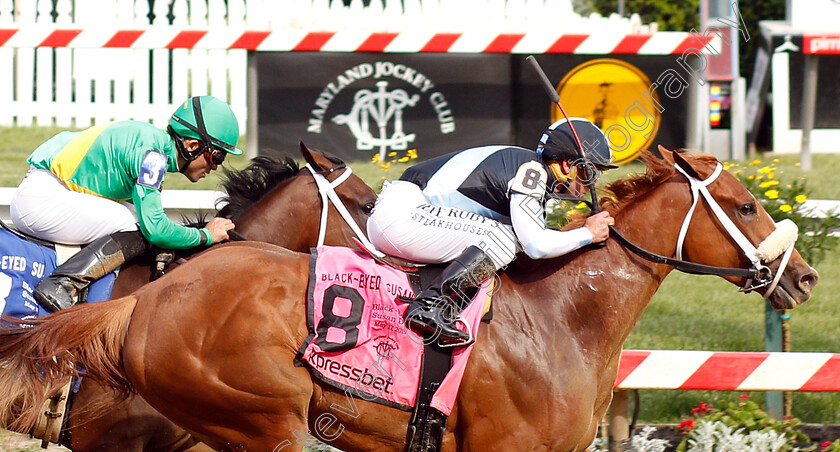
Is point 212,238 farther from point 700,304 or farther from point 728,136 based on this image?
point 728,136

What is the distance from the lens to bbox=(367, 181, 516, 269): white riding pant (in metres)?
3.80

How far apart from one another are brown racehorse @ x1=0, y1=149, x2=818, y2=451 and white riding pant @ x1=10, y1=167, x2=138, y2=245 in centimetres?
58

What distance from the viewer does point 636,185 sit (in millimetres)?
4027

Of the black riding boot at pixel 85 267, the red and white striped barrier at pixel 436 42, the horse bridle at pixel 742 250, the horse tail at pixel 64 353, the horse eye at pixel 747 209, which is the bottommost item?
the horse tail at pixel 64 353

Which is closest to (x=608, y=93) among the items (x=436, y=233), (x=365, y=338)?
(x=436, y=233)

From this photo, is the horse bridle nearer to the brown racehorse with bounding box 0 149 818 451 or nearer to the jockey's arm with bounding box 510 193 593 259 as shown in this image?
the brown racehorse with bounding box 0 149 818 451

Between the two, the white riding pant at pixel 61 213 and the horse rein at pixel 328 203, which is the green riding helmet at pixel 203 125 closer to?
the white riding pant at pixel 61 213

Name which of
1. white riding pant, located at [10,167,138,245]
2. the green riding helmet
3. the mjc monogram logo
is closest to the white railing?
the mjc monogram logo

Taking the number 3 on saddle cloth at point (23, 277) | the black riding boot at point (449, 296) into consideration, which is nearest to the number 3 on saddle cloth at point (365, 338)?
the black riding boot at point (449, 296)

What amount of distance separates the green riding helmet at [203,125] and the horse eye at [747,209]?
7.43ft

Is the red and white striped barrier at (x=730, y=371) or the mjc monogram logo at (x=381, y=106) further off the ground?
the mjc monogram logo at (x=381, y=106)

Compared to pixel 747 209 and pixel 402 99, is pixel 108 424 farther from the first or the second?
pixel 402 99

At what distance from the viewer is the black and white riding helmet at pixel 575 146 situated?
3859 millimetres

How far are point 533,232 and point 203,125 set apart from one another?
1615 mm
